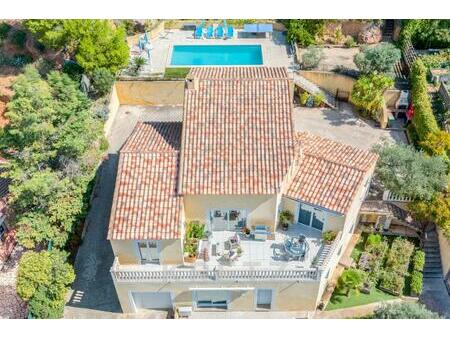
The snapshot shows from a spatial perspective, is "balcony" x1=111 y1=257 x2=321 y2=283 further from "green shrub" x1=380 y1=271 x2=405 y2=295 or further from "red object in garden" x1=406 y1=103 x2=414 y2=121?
"red object in garden" x1=406 y1=103 x2=414 y2=121

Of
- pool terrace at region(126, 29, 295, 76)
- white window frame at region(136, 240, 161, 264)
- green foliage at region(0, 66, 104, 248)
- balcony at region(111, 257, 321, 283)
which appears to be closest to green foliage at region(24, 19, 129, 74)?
pool terrace at region(126, 29, 295, 76)

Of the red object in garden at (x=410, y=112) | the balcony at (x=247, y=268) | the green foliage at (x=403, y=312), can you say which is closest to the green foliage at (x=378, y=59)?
the red object in garden at (x=410, y=112)

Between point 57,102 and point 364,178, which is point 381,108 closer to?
point 364,178

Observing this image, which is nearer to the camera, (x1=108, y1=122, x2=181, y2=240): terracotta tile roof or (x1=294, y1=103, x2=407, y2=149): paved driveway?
(x1=108, y1=122, x2=181, y2=240): terracotta tile roof

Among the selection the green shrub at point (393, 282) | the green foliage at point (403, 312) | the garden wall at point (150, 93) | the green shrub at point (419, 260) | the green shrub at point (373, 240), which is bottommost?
the green shrub at point (393, 282)

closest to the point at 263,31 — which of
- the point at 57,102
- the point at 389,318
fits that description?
the point at 57,102

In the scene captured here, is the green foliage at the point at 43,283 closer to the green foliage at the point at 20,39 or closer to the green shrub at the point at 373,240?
the green shrub at the point at 373,240

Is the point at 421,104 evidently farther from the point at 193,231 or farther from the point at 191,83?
the point at 193,231
